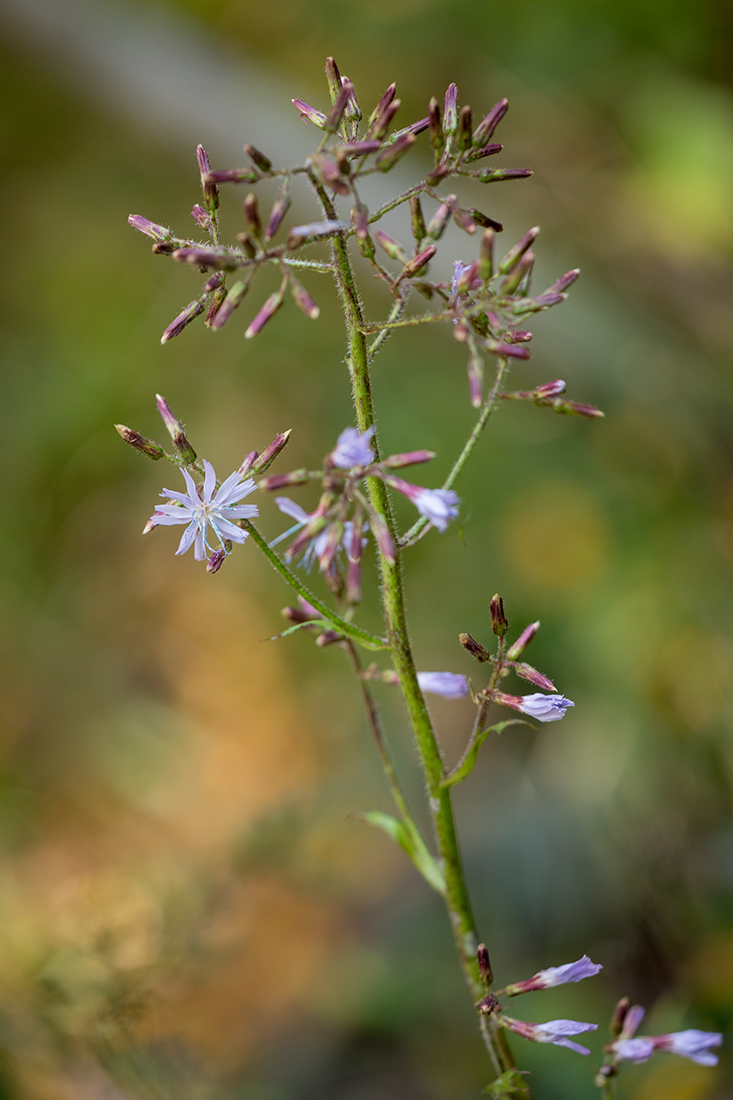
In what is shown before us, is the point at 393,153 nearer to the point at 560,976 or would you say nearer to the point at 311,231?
the point at 311,231

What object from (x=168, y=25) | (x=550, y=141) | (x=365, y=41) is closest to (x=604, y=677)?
(x=550, y=141)

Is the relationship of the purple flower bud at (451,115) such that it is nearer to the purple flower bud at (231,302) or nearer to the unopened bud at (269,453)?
the purple flower bud at (231,302)

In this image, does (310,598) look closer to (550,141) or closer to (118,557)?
(118,557)

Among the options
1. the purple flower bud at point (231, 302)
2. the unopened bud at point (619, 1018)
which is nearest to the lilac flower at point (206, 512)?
the purple flower bud at point (231, 302)

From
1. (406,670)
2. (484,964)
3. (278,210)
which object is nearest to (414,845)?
(484,964)

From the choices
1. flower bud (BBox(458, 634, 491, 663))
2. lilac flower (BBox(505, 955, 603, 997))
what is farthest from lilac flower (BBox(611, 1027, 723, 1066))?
flower bud (BBox(458, 634, 491, 663))

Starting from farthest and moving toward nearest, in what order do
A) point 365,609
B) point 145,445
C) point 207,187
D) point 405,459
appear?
point 365,609 → point 145,445 → point 207,187 → point 405,459

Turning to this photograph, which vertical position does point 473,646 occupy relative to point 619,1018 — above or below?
above
